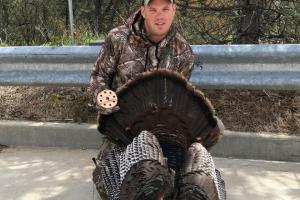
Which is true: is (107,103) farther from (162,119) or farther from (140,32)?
(140,32)

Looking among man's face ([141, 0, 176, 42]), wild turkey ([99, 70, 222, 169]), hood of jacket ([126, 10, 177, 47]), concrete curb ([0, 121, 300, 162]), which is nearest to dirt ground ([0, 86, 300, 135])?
concrete curb ([0, 121, 300, 162])

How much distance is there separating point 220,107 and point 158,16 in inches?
70.8

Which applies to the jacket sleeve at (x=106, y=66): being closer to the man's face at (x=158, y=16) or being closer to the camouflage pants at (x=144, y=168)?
the man's face at (x=158, y=16)

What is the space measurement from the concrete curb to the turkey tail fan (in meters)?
1.48

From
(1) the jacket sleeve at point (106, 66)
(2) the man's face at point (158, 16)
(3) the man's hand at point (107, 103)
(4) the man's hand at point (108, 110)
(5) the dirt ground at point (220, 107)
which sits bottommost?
(5) the dirt ground at point (220, 107)

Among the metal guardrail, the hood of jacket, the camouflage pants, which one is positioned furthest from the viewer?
the metal guardrail

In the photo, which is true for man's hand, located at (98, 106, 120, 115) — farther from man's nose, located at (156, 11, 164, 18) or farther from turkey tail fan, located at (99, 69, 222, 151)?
man's nose, located at (156, 11, 164, 18)

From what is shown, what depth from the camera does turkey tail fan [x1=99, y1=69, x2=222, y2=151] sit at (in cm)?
320

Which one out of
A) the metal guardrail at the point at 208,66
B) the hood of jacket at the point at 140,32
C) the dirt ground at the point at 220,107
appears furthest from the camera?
the dirt ground at the point at 220,107

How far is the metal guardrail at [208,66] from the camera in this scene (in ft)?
15.0

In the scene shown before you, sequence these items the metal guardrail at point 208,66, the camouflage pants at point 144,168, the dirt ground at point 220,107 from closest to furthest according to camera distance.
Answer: the camouflage pants at point 144,168, the metal guardrail at point 208,66, the dirt ground at point 220,107

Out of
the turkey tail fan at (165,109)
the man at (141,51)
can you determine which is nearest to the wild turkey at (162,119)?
the turkey tail fan at (165,109)

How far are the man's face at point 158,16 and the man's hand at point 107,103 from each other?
1.90 ft

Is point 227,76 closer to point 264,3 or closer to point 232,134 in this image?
point 232,134
